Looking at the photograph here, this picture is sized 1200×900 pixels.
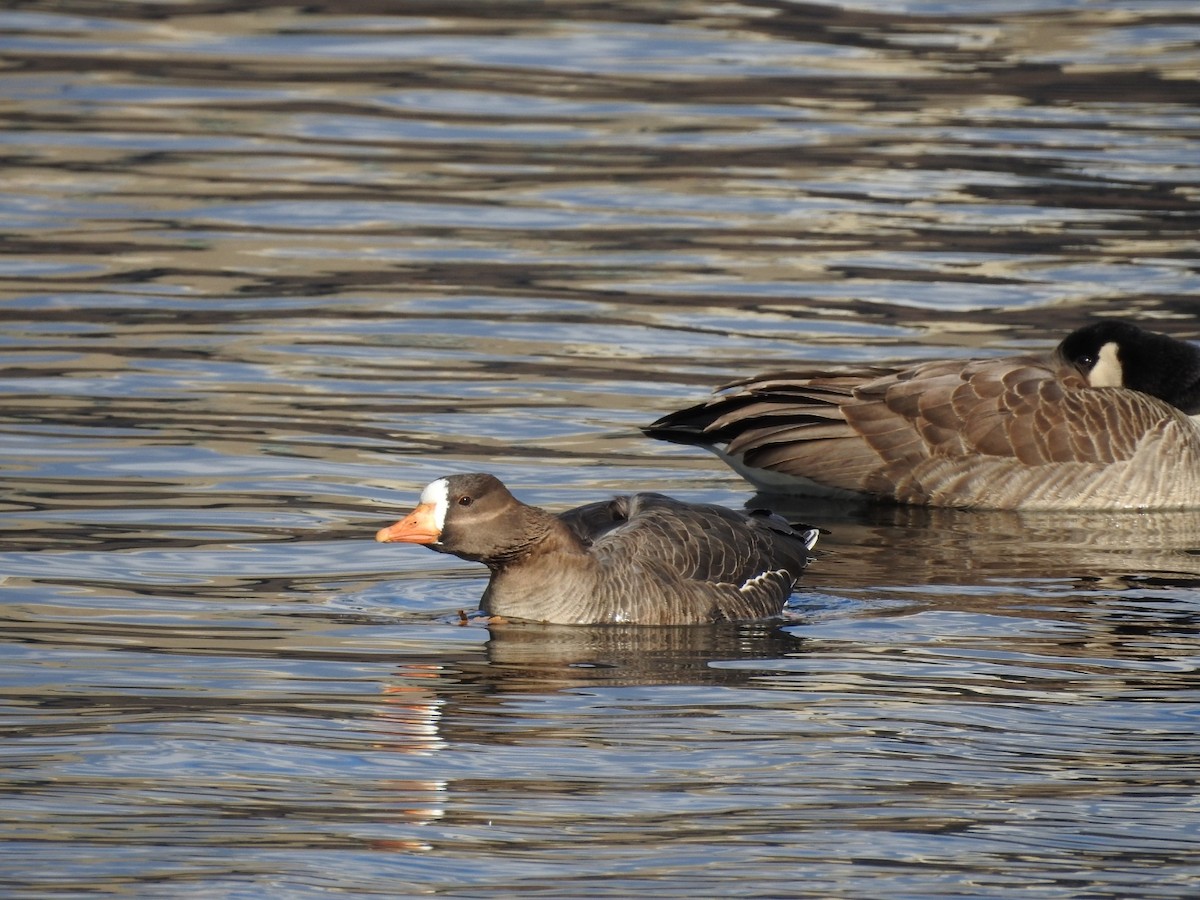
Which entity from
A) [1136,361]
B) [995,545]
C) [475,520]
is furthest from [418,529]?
[1136,361]

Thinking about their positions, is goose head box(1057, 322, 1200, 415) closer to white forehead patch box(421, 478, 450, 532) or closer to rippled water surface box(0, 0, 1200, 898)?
rippled water surface box(0, 0, 1200, 898)

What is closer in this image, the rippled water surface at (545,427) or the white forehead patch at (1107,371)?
the rippled water surface at (545,427)

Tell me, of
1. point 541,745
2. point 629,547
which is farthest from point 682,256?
point 541,745

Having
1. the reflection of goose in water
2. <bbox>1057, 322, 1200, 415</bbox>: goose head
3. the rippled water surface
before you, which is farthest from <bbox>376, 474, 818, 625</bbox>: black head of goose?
<bbox>1057, 322, 1200, 415</bbox>: goose head

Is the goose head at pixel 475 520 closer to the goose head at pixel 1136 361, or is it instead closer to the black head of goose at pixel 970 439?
the black head of goose at pixel 970 439

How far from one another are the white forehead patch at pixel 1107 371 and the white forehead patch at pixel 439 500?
533 centimetres

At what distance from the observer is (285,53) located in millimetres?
27641

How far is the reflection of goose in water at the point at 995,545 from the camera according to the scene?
1156 cm

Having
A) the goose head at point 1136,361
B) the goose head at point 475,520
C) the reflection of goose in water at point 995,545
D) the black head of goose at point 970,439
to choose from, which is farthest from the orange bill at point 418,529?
the goose head at point 1136,361

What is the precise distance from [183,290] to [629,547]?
325 inches

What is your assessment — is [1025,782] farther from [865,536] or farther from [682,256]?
[682,256]

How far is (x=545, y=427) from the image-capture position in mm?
14289

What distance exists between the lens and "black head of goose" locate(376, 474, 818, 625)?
9.86m

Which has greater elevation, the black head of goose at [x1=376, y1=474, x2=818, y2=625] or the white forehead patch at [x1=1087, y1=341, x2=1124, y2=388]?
the white forehead patch at [x1=1087, y1=341, x2=1124, y2=388]
